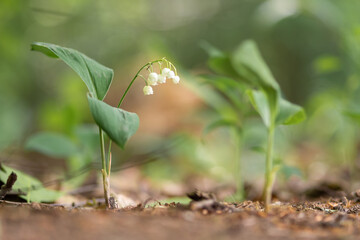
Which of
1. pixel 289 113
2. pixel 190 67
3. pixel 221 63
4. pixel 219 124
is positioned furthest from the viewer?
pixel 190 67

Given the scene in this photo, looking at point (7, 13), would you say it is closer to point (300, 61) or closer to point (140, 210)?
point (140, 210)

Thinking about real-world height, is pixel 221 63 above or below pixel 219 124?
above


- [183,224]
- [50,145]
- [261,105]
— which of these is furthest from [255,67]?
[50,145]

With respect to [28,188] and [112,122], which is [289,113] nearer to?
[112,122]

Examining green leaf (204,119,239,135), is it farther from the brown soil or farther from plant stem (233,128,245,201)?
the brown soil

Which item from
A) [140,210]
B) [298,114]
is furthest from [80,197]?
[298,114]
